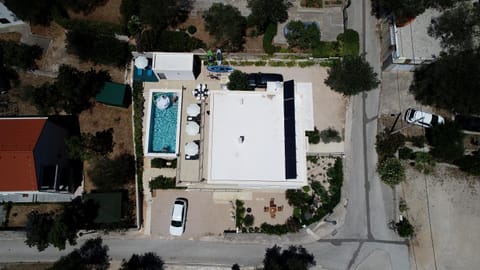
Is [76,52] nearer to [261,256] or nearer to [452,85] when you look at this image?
[261,256]

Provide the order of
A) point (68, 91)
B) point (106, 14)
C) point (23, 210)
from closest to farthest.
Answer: point (68, 91) → point (23, 210) → point (106, 14)

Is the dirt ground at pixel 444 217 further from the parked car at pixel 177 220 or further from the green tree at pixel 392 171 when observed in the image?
the parked car at pixel 177 220

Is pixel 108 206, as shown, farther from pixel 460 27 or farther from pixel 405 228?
pixel 460 27

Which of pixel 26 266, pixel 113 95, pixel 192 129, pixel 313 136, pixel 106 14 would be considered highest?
pixel 106 14

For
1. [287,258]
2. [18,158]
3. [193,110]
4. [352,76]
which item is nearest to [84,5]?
[18,158]

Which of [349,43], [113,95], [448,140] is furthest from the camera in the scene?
[349,43]

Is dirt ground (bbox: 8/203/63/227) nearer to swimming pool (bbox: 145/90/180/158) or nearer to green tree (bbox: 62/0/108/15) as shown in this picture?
swimming pool (bbox: 145/90/180/158)

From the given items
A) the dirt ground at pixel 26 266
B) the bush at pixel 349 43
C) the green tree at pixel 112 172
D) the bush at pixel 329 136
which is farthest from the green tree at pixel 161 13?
the dirt ground at pixel 26 266
